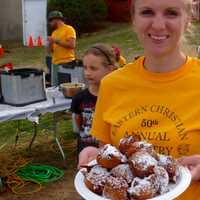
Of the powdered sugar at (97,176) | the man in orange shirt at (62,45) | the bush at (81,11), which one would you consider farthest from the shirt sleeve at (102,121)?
the bush at (81,11)

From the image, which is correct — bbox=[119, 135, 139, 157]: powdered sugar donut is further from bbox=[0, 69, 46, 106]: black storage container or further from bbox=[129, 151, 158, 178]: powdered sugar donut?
bbox=[0, 69, 46, 106]: black storage container

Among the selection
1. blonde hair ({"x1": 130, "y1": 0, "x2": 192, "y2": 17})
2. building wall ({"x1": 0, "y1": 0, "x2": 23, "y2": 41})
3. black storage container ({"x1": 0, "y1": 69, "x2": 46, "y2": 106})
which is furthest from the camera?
building wall ({"x1": 0, "y1": 0, "x2": 23, "y2": 41})

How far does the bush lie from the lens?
17234 millimetres

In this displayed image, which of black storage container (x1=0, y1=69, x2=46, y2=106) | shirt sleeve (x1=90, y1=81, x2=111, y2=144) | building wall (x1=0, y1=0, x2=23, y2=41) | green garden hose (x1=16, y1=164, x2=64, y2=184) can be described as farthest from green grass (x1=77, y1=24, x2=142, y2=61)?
shirt sleeve (x1=90, y1=81, x2=111, y2=144)

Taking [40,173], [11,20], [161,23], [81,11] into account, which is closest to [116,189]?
[161,23]

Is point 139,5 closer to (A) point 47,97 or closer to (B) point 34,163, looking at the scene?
(A) point 47,97

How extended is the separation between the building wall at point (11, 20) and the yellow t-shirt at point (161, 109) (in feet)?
53.8

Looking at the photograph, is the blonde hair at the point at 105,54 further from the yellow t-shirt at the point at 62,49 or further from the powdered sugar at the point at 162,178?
the yellow t-shirt at the point at 62,49

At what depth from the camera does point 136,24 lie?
1.79 metres

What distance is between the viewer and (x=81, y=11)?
17422mm

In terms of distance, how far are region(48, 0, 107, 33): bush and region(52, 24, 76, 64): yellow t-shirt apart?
8.51 metres

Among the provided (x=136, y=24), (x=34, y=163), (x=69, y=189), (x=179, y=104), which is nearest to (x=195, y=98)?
(x=179, y=104)

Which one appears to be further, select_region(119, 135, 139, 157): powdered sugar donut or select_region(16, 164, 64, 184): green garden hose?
select_region(16, 164, 64, 184): green garden hose

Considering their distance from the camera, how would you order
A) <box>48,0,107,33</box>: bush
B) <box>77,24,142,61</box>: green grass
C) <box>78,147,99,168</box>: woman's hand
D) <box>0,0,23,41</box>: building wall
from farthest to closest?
<box>0,0,23,41</box>: building wall < <box>48,0,107,33</box>: bush < <box>77,24,142,61</box>: green grass < <box>78,147,99,168</box>: woman's hand
